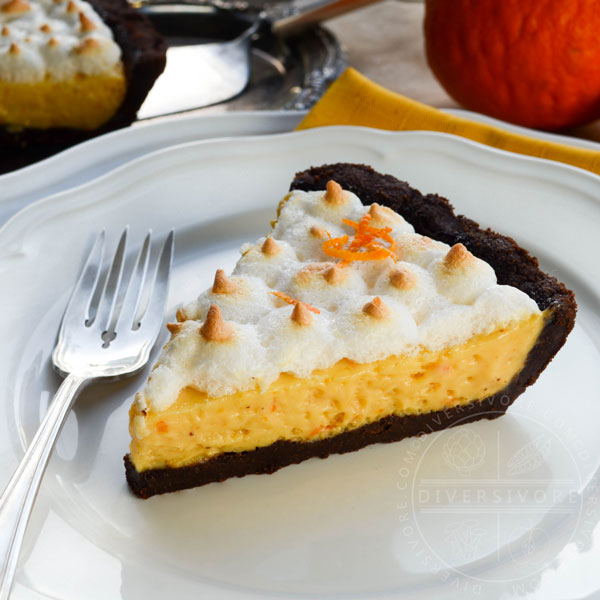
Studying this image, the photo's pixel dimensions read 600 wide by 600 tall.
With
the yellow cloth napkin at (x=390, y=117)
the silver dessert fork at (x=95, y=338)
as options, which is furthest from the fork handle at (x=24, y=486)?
the yellow cloth napkin at (x=390, y=117)

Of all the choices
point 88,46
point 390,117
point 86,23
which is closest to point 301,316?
point 390,117

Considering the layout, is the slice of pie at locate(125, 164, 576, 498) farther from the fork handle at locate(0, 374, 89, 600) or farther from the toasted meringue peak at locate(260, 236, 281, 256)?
the fork handle at locate(0, 374, 89, 600)

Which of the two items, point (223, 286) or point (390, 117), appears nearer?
point (223, 286)

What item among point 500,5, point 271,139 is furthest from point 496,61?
point 271,139

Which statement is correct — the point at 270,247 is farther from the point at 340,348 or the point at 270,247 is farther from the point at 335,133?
the point at 335,133

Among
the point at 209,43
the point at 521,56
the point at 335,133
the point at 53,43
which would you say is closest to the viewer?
the point at 335,133

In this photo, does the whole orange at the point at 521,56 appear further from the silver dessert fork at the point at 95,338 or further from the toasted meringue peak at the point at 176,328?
the toasted meringue peak at the point at 176,328
